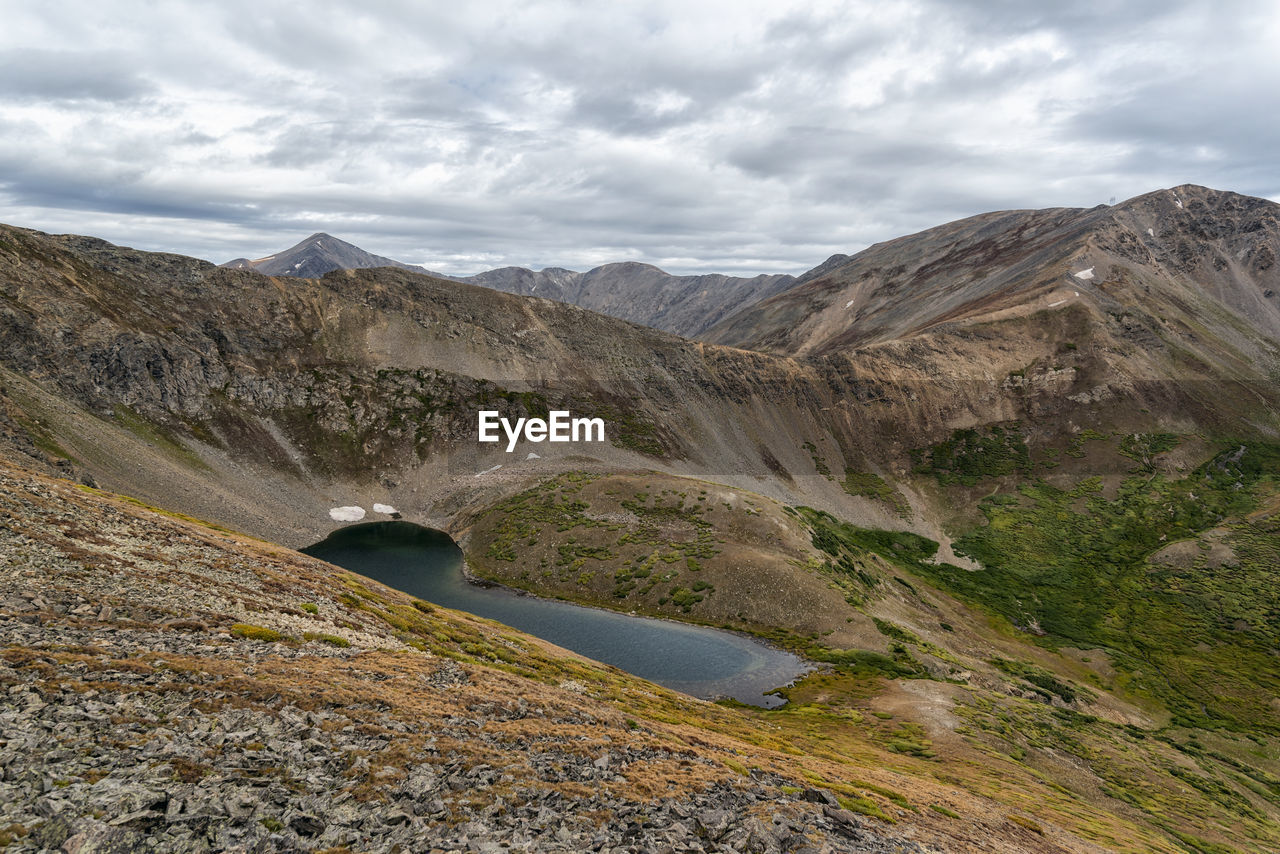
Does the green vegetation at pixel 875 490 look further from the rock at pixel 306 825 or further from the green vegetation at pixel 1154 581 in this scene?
the rock at pixel 306 825

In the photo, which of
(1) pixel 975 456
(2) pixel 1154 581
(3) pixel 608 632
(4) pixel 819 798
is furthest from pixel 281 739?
(1) pixel 975 456

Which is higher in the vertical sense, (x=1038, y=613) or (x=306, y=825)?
(x=306, y=825)

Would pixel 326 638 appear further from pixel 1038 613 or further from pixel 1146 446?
pixel 1146 446

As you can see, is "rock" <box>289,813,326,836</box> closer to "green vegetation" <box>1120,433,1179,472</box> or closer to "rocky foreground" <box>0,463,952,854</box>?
"rocky foreground" <box>0,463,952,854</box>

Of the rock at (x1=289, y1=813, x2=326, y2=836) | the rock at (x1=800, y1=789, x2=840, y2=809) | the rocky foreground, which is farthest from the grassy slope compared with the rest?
the rock at (x1=289, y1=813, x2=326, y2=836)

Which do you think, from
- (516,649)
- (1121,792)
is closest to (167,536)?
(516,649)

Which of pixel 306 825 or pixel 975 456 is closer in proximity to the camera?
pixel 306 825

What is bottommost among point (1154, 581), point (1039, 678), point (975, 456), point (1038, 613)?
point (1038, 613)
